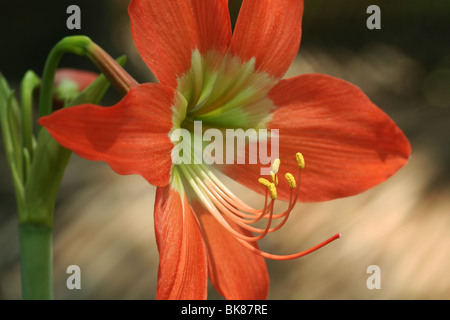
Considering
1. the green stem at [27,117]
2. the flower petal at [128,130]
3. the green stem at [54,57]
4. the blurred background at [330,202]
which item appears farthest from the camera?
the blurred background at [330,202]

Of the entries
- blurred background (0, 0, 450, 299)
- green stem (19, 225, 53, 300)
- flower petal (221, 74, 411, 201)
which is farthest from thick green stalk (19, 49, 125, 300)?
blurred background (0, 0, 450, 299)

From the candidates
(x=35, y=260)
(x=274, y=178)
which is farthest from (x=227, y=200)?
(x=35, y=260)

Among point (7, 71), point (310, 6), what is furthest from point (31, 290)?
point (310, 6)

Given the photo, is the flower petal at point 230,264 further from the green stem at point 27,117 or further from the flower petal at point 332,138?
the green stem at point 27,117

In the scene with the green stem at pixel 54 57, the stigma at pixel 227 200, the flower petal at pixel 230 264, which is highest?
the green stem at pixel 54 57

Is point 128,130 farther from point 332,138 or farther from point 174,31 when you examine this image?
point 332,138

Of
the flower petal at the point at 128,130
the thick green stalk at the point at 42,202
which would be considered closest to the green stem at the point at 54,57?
the thick green stalk at the point at 42,202

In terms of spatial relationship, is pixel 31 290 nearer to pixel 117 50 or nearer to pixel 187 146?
pixel 187 146
